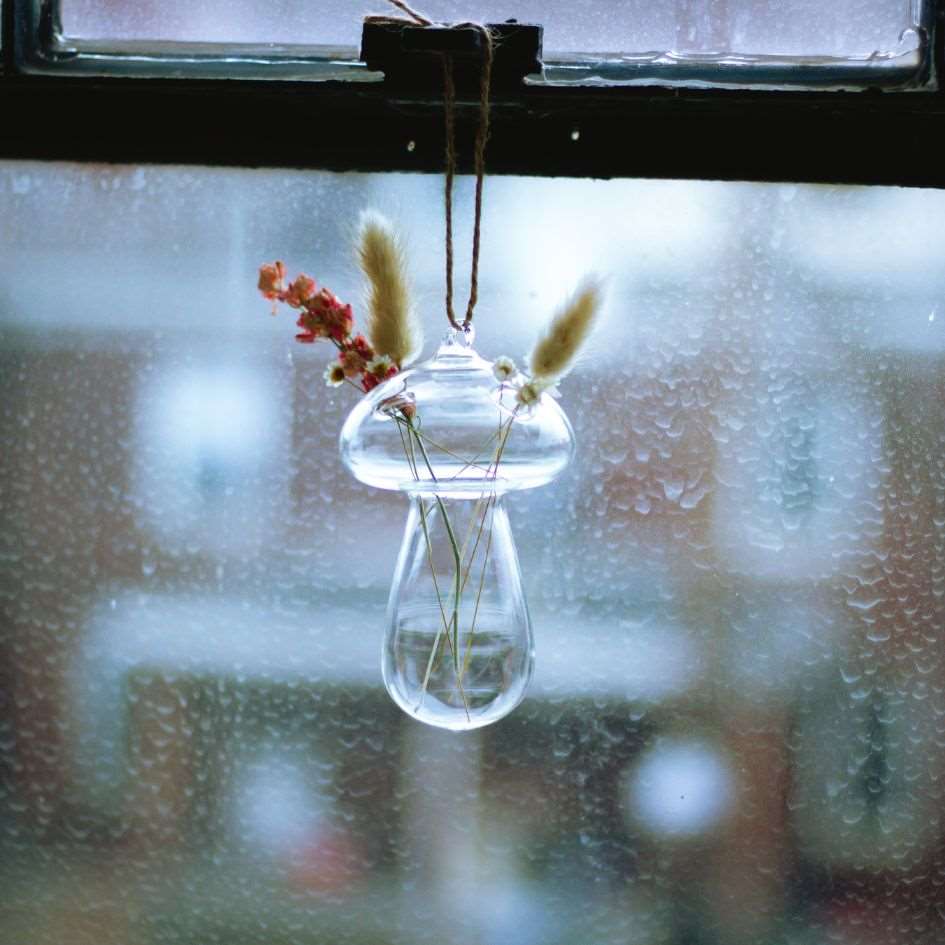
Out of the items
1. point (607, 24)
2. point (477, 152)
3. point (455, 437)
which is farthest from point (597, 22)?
point (455, 437)

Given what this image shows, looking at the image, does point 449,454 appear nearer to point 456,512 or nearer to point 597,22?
point 456,512

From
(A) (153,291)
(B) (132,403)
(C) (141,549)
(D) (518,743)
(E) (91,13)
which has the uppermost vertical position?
(E) (91,13)

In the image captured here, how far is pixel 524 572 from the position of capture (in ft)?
4.11

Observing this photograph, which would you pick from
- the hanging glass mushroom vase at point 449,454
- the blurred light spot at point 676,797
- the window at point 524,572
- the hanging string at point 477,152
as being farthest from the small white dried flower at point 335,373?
the blurred light spot at point 676,797

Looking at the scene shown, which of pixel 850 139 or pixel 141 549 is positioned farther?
A: pixel 141 549

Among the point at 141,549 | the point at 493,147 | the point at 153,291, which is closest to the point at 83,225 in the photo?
the point at 153,291

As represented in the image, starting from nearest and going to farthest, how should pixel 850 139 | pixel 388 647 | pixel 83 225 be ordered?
pixel 388 647, pixel 850 139, pixel 83 225

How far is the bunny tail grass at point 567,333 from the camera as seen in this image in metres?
0.96

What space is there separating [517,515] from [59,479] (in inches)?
21.9

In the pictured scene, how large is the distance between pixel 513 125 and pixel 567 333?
1.11 ft

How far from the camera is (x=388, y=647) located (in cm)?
101

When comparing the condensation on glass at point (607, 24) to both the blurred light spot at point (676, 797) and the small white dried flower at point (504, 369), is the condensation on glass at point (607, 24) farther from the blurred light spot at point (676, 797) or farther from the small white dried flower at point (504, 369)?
the blurred light spot at point (676, 797)

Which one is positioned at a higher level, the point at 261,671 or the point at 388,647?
the point at 388,647

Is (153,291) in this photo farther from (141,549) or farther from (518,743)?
(518,743)
